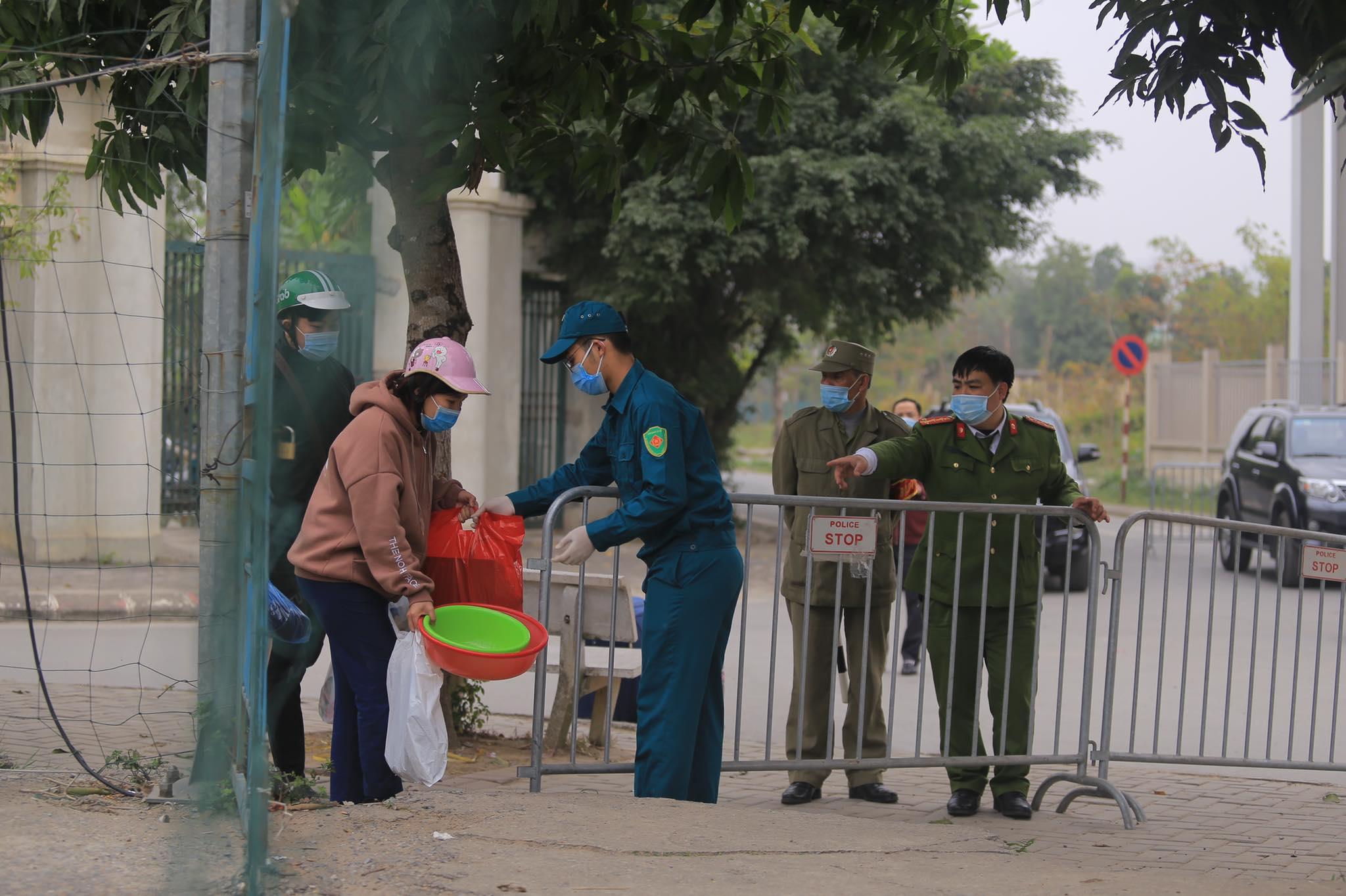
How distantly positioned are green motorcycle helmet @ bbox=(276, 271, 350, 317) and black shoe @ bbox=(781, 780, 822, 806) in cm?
284

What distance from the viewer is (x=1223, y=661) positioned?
36.9 ft

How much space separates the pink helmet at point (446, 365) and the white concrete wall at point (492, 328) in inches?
400

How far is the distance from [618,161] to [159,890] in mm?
3948

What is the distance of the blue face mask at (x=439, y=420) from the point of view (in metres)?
4.91

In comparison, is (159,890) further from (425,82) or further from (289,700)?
(425,82)

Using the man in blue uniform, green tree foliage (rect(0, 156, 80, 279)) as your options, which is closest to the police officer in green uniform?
the man in blue uniform

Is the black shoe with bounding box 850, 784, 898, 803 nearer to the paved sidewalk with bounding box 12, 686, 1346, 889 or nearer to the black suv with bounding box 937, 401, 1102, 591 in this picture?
the paved sidewalk with bounding box 12, 686, 1346, 889

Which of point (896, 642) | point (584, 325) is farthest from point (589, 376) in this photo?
point (896, 642)

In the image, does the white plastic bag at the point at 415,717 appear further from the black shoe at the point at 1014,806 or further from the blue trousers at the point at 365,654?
the black shoe at the point at 1014,806

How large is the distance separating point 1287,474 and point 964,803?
35.9 feet

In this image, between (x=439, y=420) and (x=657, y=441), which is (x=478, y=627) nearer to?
(x=439, y=420)

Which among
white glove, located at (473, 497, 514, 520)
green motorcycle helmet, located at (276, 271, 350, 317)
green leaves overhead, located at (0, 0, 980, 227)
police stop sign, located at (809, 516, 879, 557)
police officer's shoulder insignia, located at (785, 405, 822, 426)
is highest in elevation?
green leaves overhead, located at (0, 0, 980, 227)

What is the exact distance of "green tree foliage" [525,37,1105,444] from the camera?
1609 centimetres

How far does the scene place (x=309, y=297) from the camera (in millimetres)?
5172
